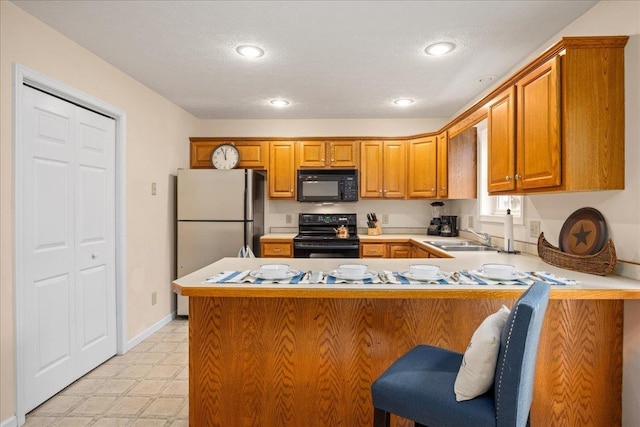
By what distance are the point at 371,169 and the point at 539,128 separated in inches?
98.9

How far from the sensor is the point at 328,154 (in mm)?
4508

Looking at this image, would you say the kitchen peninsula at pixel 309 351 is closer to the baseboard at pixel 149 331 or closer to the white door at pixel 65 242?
the white door at pixel 65 242

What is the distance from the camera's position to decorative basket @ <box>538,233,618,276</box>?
6.11 feet

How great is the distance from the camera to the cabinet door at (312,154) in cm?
450

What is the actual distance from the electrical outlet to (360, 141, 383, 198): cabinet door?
1.95 m

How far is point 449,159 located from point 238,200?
88.7 inches

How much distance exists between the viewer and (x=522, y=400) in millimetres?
1167

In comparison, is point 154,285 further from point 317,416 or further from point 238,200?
point 317,416

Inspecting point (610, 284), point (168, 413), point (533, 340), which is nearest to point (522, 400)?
point (533, 340)

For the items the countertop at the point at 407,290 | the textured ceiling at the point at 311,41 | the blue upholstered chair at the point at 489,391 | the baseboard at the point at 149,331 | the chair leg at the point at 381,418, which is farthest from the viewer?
the baseboard at the point at 149,331

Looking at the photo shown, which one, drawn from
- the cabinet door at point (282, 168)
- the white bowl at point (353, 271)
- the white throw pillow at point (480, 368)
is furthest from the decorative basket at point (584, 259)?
the cabinet door at point (282, 168)

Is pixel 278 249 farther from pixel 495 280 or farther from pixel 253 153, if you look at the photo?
pixel 495 280

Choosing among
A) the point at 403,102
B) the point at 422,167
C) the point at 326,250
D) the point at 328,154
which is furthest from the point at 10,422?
the point at 422,167

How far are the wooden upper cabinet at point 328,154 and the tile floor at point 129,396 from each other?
2447 millimetres
